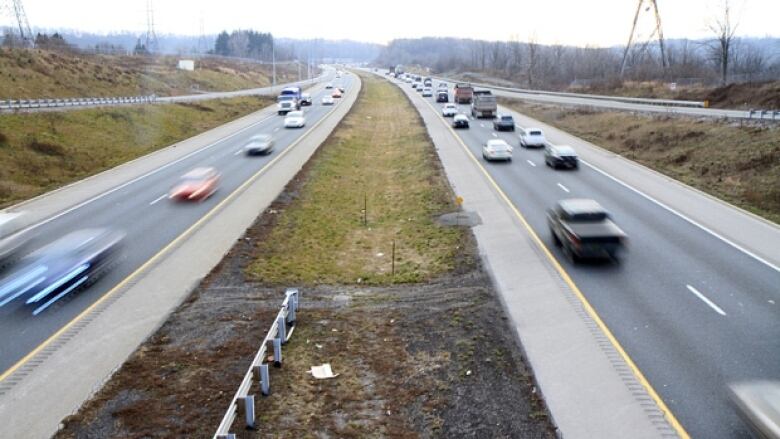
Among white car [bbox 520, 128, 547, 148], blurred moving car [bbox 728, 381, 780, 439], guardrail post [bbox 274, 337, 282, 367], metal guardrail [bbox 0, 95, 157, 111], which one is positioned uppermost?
metal guardrail [bbox 0, 95, 157, 111]

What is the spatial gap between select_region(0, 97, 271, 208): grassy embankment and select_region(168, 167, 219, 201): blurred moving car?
7.43 metres

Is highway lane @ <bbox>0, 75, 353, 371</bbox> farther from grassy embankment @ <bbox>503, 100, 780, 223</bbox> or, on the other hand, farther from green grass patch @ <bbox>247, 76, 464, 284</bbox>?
grassy embankment @ <bbox>503, 100, 780, 223</bbox>

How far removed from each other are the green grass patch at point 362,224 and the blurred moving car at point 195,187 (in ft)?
13.4

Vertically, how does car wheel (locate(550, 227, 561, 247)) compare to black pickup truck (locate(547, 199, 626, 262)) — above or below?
below

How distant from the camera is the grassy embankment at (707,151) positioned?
2662 cm

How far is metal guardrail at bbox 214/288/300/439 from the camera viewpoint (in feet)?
31.3

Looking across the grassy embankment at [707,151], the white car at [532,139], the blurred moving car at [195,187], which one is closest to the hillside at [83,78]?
the blurred moving car at [195,187]


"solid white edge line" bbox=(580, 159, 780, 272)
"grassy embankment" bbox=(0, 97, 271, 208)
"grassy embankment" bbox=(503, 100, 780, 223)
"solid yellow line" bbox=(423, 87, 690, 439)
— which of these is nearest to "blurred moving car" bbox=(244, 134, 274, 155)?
"grassy embankment" bbox=(0, 97, 271, 208)

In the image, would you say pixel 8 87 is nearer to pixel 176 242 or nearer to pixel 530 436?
pixel 176 242

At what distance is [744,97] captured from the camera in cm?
5162

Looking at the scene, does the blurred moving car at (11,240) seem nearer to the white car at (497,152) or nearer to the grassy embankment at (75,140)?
the grassy embankment at (75,140)

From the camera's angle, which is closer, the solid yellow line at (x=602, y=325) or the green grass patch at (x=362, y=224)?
the solid yellow line at (x=602, y=325)

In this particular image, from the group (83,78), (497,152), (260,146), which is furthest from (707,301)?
(83,78)

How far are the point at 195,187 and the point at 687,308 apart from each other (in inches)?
815
